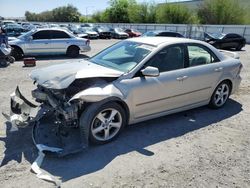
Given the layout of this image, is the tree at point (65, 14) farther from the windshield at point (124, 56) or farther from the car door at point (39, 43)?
the windshield at point (124, 56)

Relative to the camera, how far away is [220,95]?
5.99 metres

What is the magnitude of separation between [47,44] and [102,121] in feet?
33.6

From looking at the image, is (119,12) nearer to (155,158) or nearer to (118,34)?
(118,34)

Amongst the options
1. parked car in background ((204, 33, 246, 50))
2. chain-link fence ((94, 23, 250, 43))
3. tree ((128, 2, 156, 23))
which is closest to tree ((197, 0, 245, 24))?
chain-link fence ((94, 23, 250, 43))

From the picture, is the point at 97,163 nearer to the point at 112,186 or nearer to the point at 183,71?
the point at 112,186

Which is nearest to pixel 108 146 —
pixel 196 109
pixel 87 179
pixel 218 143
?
pixel 87 179

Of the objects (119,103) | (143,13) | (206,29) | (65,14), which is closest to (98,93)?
(119,103)

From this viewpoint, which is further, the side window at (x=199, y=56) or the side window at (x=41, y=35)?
the side window at (x=41, y=35)

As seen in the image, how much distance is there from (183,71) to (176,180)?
2264mm

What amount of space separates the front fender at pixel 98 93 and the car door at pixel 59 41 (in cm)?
1010

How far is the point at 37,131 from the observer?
443cm

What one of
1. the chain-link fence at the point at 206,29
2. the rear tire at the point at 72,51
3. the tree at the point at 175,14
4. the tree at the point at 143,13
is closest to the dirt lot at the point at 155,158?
the rear tire at the point at 72,51

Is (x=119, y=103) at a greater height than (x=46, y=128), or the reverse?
(x=119, y=103)

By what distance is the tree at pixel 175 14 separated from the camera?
46469 mm
